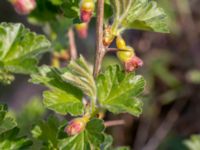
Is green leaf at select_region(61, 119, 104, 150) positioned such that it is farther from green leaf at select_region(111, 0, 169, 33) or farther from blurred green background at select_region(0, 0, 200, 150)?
blurred green background at select_region(0, 0, 200, 150)

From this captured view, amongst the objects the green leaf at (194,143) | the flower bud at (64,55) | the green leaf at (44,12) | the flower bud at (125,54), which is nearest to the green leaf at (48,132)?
the flower bud at (125,54)

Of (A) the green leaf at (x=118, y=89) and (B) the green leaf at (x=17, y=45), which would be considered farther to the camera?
(B) the green leaf at (x=17, y=45)

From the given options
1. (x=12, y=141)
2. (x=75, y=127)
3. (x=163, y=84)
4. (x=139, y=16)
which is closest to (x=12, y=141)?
(x=12, y=141)

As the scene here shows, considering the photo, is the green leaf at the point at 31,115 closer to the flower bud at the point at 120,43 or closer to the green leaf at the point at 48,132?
the green leaf at the point at 48,132

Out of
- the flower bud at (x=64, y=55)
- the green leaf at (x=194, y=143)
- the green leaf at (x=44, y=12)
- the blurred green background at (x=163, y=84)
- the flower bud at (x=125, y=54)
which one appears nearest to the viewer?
the flower bud at (x=125, y=54)

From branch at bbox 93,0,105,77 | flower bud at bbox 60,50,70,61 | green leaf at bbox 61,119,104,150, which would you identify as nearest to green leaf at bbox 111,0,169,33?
branch at bbox 93,0,105,77

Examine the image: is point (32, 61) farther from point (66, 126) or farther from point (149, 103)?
point (149, 103)

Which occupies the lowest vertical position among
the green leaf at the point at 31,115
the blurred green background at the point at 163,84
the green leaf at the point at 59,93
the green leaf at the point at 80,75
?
the blurred green background at the point at 163,84
